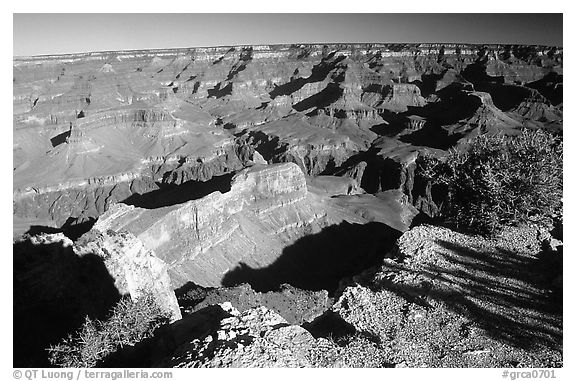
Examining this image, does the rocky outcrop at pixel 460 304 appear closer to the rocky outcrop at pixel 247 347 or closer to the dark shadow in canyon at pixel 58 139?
the rocky outcrop at pixel 247 347

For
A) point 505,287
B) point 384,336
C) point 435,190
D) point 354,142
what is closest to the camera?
point 384,336

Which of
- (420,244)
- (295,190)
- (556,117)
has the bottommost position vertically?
(420,244)

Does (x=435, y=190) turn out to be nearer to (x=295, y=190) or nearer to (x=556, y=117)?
(x=295, y=190)

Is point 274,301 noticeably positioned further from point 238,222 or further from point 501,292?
point 238,222

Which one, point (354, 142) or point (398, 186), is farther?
Answer: point (354, 142)

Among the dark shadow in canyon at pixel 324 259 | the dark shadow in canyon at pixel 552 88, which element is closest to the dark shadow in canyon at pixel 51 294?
the dark shadow in canyon at pixel 324 259

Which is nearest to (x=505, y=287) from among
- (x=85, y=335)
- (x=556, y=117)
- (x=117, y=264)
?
(x=85, y=335)

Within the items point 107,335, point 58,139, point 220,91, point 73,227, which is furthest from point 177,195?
point 220,91
